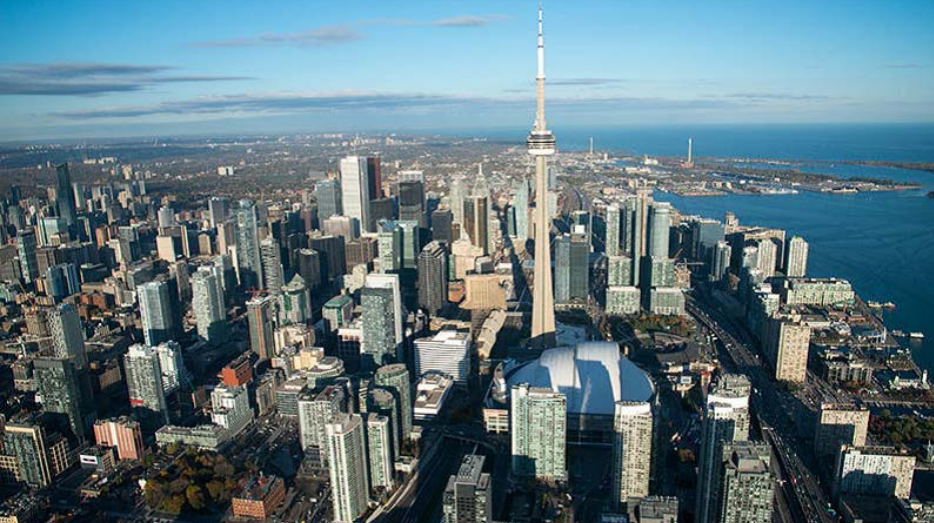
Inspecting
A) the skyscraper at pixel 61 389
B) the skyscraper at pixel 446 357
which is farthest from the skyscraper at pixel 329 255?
the skyscraper at pixel 61 389

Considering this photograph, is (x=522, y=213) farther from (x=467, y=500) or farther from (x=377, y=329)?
(x=467, y=500)

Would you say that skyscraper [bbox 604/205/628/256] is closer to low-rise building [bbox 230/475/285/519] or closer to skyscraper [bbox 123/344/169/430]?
skyscraper [bbox 123/344/169/430]

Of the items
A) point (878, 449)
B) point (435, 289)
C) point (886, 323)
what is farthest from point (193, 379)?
point (886, 323)

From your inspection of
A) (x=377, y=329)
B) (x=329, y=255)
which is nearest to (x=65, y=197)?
(x=329, y=255)

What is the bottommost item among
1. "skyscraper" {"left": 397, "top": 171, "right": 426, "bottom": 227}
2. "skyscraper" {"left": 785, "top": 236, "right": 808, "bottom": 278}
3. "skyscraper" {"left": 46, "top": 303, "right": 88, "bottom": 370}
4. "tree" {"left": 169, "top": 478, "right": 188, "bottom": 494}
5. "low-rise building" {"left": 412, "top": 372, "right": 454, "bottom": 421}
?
"tree" {"left": 169, "top": 478, "right": 188, "bottom": 494}

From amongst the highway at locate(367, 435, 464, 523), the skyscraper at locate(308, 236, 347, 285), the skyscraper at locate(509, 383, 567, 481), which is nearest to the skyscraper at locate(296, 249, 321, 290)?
the skyscraper at locate(308, 236, 347, 285)
